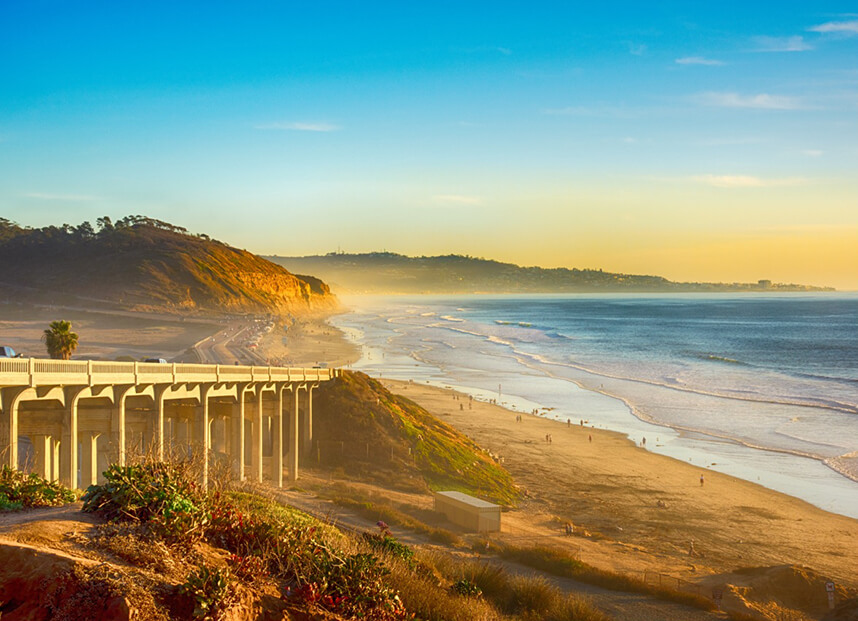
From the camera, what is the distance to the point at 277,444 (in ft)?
117

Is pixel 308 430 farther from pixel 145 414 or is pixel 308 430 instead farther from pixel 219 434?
A: pixel 145 414

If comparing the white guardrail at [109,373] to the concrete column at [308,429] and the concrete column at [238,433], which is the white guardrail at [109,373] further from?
the concrete column at [308,429]

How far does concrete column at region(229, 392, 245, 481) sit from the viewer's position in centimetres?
3139

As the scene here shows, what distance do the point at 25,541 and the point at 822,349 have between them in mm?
135392

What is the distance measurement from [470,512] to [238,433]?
10.0m

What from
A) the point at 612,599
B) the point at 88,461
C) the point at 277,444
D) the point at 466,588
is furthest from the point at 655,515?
the point at 88,461

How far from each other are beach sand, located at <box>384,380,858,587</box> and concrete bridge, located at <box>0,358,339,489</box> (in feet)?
37.9

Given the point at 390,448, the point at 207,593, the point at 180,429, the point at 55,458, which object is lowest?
the point at 390,448

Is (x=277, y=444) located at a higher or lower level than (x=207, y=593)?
lower

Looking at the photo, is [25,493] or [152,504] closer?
[152,504]

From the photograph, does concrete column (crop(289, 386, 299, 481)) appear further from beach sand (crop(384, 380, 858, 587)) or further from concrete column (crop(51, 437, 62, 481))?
concrete column (crop(51, 437, 62, 481))

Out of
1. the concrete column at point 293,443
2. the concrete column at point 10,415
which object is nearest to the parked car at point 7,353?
the concrete column at point 293,443

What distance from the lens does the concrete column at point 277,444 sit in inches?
1358

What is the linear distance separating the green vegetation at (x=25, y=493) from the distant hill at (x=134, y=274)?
426 feet
